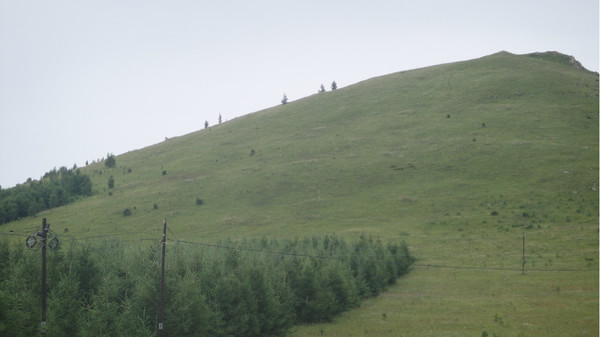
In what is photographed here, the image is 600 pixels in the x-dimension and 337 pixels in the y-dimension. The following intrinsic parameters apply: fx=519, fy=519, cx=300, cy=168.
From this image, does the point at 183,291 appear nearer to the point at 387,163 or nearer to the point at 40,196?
the point at 387,163

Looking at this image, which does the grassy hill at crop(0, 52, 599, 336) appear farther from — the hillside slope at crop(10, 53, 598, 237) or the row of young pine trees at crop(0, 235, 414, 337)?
Answer: the row of young pine trees at crop(0, 235, 414, 337)

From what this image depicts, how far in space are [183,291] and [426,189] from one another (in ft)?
221

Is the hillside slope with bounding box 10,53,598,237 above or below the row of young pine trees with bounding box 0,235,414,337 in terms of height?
above

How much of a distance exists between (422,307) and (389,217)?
37207 millimetres

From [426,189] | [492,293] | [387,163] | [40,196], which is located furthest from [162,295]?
[40,196]

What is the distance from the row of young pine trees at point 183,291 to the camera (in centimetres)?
2730

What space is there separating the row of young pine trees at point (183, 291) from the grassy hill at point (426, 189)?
11.1ft

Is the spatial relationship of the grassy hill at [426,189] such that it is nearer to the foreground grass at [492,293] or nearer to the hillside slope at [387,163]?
the foreground grass at [492,293]

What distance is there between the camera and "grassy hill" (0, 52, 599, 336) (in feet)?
154

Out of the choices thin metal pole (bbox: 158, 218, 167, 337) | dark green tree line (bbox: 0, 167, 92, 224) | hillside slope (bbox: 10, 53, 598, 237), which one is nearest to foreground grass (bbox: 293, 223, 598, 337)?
hillside slope (bbox: 10, 53, 598, 237)

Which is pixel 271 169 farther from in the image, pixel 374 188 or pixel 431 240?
pixel 431 240

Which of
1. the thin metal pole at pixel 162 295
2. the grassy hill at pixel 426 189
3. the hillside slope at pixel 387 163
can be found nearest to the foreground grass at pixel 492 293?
the grassy hill at pixel 426 189

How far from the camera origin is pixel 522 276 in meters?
53.4

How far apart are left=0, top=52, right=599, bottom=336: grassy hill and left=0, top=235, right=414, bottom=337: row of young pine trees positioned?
3.40m
